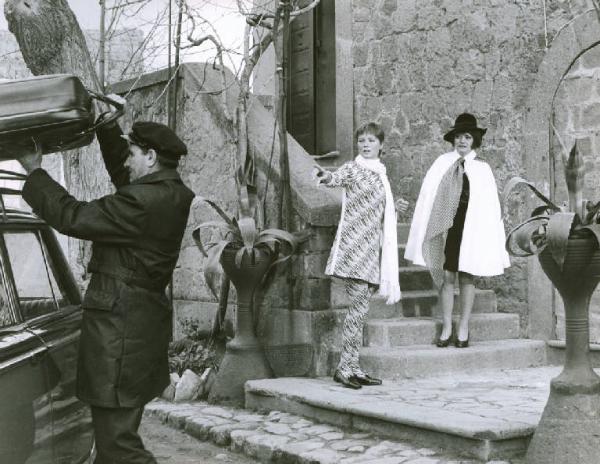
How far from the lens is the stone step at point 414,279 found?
849cm

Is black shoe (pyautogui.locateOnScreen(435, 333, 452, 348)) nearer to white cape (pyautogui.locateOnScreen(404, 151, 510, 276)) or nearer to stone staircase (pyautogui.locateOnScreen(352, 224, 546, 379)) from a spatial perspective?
stone staircase (pyautogui.locateOnScreen(352, 224, 546, 379))

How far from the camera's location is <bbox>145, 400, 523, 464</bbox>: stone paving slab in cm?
530

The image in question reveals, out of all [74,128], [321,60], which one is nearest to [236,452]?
[74,128]

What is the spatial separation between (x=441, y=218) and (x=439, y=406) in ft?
6.84

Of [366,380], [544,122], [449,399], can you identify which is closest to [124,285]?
[449,399]

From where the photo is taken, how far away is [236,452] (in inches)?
241

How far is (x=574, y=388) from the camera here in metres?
4.79

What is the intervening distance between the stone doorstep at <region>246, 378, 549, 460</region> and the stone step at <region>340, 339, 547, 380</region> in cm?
39

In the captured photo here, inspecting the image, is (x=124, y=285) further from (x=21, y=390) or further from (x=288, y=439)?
(x=288, y=439)

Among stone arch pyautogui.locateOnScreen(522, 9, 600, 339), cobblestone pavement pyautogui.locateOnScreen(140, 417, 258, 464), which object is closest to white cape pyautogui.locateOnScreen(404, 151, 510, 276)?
stone arch pyautogui.locateOnScreen(522, 9, 600, 339)

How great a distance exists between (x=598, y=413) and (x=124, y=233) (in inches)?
103

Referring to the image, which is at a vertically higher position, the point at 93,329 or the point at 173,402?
the point at 93,329

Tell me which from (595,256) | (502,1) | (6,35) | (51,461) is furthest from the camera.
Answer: (6,35)

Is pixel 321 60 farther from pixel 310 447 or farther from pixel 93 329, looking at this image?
pixel 93 329
